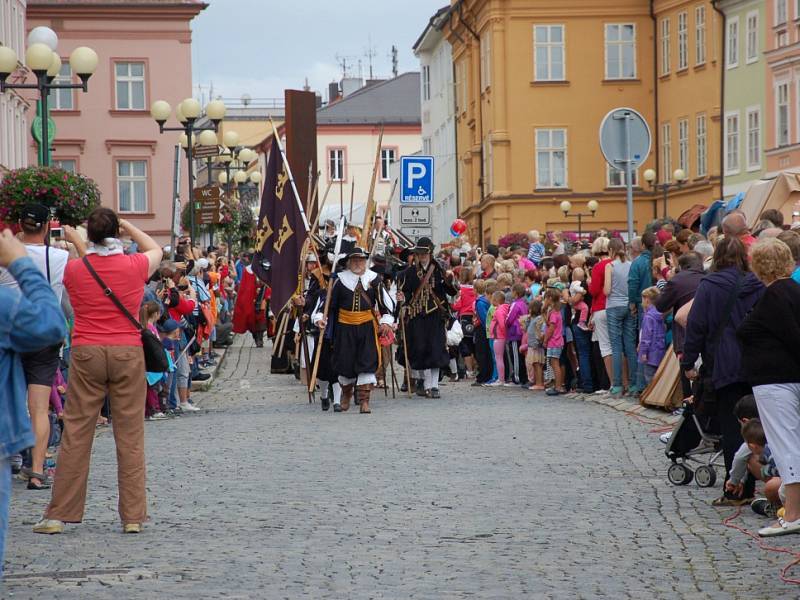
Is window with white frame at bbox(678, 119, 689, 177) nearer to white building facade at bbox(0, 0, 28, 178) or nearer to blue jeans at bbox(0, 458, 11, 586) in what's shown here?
white building facade at bbox(0, 0, 28, 178)

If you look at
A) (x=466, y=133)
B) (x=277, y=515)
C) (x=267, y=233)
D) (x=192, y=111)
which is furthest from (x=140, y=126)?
(x=277, y=515)

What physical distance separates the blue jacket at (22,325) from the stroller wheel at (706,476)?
20.5 feet

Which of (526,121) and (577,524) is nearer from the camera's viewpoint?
(577,524)

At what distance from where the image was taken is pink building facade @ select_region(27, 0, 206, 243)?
66.4m

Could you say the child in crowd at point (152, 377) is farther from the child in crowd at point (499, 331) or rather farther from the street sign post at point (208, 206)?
the street sign post at point (208, 206)

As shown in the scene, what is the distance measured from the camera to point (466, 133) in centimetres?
7006

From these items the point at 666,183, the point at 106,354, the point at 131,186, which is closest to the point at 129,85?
the point at 131,186

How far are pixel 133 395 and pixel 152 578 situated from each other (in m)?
2.23

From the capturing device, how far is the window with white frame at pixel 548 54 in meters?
61.9

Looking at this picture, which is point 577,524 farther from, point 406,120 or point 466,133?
point 406,120

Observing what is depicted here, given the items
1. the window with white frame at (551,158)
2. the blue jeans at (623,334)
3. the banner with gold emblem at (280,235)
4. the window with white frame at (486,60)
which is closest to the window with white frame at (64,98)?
the window with white frame at (486,60)

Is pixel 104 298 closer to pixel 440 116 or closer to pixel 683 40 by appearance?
pixel 683 40

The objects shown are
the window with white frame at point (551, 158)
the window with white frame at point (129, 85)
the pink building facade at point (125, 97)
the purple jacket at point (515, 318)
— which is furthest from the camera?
the window with white frame at point (129, 85)

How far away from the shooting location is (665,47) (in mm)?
61531
